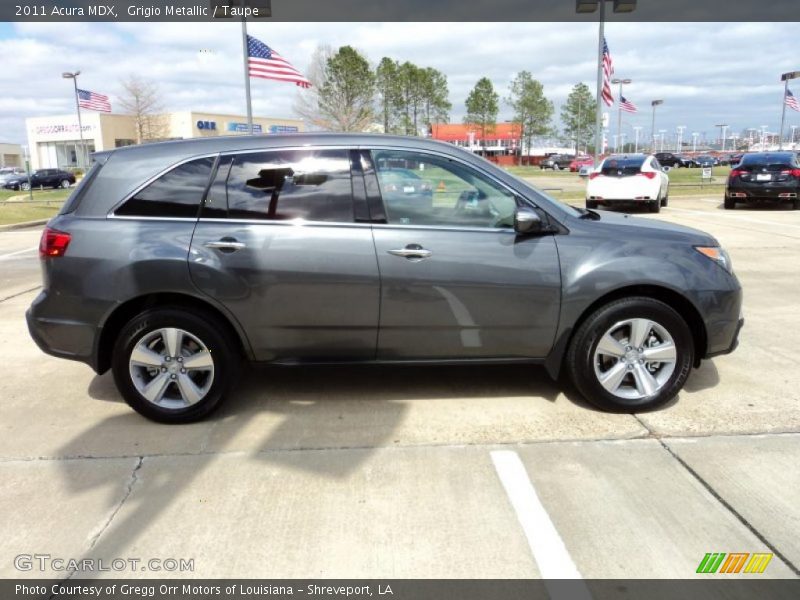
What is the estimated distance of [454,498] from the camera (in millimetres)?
3166

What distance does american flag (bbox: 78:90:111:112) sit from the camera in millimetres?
38106

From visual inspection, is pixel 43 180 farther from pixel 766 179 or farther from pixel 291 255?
pixel 291 255

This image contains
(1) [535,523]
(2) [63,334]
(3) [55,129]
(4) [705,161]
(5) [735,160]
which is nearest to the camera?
(1) [535,523]

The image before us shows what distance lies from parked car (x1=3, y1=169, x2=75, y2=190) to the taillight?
46.2m

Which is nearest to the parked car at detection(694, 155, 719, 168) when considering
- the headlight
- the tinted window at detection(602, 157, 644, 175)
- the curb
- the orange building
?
the orange building

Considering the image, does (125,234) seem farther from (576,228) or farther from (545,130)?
(545,130)

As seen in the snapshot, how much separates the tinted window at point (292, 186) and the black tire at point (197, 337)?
0.70 metres

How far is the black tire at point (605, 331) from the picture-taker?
401 centimetres

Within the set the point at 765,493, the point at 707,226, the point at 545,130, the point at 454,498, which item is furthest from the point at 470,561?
the point at 545,130

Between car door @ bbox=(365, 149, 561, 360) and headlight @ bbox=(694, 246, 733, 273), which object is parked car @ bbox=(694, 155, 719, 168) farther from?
car door @ bbox=(365, 149, 561, 360)

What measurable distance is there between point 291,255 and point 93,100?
1597 inches

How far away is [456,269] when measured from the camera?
154 inches

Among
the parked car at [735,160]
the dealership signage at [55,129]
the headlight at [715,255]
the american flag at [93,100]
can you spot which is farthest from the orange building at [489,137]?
the headlight at [715,255]

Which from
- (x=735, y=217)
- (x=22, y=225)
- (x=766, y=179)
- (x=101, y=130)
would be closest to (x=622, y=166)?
(x=735, y=217)
